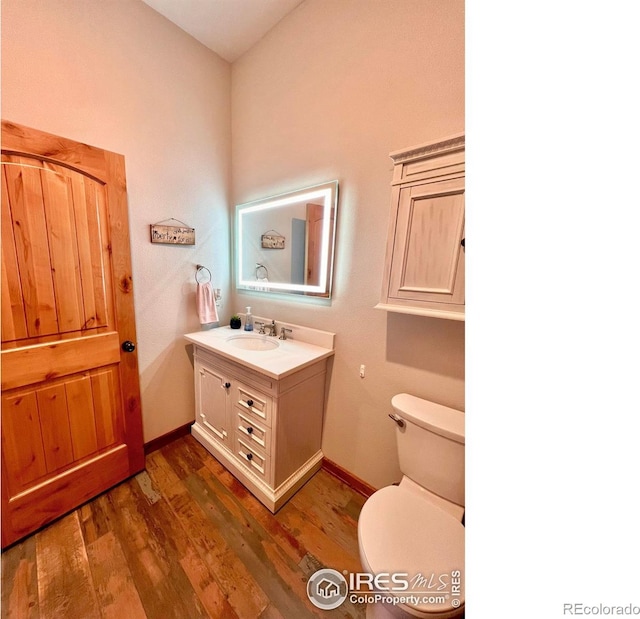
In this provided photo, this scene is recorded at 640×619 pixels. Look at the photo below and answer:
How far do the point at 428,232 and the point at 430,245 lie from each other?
0.06m

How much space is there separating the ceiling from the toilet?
2.54 m

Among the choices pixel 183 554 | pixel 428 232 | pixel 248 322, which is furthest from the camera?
pixel 248 322

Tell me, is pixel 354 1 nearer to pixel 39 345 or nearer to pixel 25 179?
pixel 25 179

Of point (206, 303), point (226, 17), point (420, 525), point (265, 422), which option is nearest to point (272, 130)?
point (226, 17)

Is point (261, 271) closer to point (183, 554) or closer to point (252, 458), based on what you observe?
point (252, 458)

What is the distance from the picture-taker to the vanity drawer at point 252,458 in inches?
59.8

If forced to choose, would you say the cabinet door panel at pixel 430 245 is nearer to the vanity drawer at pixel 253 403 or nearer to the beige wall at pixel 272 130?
the beige wall at pixel 272 130

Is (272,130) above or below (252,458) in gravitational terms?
above

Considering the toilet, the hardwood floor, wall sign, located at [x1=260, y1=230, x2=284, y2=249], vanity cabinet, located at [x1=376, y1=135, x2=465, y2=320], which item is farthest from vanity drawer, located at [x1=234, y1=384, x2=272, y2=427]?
wall sign, located at [x1=260, y1=230, x2=284, y2=249]

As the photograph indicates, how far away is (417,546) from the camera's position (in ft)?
3.11

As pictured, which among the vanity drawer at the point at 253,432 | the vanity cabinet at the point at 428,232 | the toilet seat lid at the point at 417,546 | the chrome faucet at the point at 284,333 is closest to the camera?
the toilet seat lid at the point at 417,546

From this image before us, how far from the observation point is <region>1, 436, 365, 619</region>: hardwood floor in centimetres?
108

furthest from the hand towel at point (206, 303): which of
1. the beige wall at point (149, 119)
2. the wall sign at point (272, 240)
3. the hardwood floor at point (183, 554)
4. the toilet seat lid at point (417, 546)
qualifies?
the toilet seat lid at point (417, 546)

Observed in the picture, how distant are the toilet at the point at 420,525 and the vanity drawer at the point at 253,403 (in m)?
0.67
